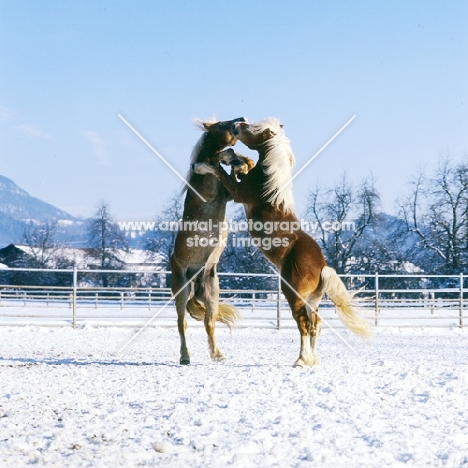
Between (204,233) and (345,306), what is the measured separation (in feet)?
5.38

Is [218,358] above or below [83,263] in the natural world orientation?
below

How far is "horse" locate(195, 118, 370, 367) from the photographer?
584 centimetres

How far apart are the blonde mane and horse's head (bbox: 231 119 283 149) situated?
0.01m

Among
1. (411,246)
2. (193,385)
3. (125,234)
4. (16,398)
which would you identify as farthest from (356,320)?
(125,234)

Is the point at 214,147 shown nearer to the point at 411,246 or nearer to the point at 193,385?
the point at 193,385

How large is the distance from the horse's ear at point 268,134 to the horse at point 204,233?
35 cm

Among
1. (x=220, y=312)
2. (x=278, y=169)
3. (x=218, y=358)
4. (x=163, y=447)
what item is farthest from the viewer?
(x=220, y=312)

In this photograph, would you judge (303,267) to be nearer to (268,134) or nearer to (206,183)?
(268,134)

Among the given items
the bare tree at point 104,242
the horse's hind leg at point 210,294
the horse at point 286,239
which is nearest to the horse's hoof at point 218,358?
the horse's hind leg at point 210,294

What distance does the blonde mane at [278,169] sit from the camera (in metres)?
6.03

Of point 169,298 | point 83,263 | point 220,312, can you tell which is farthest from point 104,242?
point 220,312

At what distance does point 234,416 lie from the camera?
12.3 ft

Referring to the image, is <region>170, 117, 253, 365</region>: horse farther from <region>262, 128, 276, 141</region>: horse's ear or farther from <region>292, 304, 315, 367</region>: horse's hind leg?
<region>292, 304, 315, 367</region>: horse's hind leg

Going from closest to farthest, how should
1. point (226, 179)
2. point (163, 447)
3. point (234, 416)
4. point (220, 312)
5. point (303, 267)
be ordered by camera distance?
point (163, 447) → point (234, 416) → point (303, 267) → point (226, 179) → point (220, 312)
